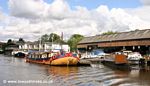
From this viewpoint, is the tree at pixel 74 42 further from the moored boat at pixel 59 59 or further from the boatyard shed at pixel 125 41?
the moored boat at pixel 59 59

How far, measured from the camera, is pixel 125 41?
7488 centimetres

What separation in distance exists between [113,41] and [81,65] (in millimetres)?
26712

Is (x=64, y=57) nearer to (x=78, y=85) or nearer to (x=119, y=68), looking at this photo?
(x=119, y=68)

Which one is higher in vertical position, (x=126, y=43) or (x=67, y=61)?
(x=126, y=43)

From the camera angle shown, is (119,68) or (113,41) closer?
(119,68)

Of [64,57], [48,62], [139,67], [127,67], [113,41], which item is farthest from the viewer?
[113,41]

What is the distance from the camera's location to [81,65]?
56344 mm

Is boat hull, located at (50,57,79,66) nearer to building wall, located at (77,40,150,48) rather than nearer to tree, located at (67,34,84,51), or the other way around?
building wall, located at (77,40,150,48)

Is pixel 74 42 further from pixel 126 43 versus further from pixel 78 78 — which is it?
pixel 78 78

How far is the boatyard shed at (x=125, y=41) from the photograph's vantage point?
6800 cm

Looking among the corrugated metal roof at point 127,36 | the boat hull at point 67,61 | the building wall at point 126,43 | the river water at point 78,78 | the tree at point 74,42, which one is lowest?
the river water at point 78,78

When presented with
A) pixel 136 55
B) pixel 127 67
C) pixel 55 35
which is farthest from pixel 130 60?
pixel 55 35

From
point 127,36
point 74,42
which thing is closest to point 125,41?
point 127,36

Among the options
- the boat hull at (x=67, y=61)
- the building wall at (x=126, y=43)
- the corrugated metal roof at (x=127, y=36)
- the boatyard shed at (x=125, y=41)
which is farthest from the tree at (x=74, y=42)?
the boat hull at (x=67, y=61)
